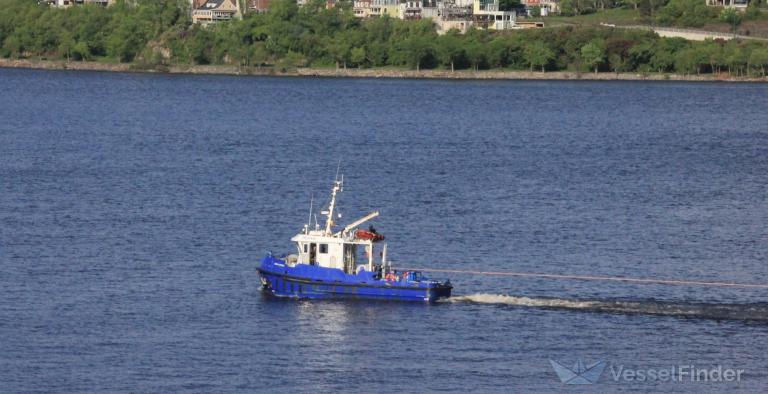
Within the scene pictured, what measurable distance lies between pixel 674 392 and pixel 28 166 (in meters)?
55.7

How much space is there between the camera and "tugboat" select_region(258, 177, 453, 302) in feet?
182

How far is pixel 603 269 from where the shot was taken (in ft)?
205

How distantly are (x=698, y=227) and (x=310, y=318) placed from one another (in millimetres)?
25321

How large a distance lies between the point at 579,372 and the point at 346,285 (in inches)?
409

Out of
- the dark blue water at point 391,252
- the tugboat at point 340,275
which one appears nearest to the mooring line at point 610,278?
the dark blue water at point 391,252

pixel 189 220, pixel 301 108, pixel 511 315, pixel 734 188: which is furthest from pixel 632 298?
pixel 301 108

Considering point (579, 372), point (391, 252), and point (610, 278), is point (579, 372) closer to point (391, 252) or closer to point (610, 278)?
point (610, 278)

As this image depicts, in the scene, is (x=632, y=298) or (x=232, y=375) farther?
(x=632, y=298)

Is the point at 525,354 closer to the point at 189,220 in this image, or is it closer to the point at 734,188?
the point at 189,220

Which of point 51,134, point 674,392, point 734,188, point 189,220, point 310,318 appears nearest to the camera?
point 674,392

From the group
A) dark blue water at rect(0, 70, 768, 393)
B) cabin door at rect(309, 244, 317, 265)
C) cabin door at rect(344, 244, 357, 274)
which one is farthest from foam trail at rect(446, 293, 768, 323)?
cabin door at rect(309, 244, 317, 265)

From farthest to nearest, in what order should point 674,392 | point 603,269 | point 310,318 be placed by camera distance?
point 603,269, point 310,318, point 674,392

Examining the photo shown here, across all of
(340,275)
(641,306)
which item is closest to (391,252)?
(340,275)

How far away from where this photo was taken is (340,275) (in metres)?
55.8
